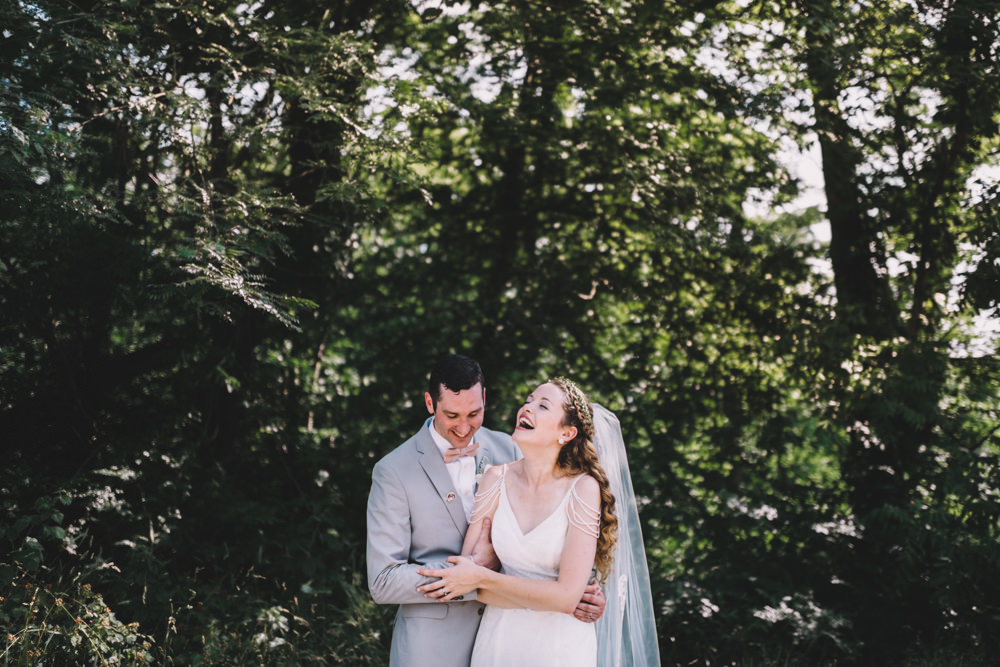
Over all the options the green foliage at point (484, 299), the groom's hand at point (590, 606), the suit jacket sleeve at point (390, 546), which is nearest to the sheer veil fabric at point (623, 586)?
the groom's hand at point (590, 606)

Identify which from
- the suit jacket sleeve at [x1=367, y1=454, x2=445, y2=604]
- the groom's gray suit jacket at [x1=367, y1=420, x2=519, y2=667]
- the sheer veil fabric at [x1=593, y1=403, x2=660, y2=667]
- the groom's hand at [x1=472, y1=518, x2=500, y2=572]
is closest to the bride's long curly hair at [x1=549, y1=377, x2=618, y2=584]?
the sheer veil fabric at [x1=593, y1=403, x2=660, y2=667]

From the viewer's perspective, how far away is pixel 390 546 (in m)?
2.93

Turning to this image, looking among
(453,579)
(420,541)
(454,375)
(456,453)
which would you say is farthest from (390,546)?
(454,375)

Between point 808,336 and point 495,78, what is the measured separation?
10.2 feet

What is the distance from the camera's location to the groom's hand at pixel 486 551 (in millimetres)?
2982

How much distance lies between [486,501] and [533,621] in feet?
1.45

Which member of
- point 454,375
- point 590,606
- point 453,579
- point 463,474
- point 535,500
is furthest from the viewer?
point 463,474

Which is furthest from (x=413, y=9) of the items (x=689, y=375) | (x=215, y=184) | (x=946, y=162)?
(x=946, y=162)

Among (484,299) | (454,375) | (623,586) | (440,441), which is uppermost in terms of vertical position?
(484,299)

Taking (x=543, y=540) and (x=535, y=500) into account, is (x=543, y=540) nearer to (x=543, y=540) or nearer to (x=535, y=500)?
(x=543, y=540)

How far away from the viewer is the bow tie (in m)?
3.13

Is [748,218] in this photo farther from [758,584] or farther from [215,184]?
[215,184]

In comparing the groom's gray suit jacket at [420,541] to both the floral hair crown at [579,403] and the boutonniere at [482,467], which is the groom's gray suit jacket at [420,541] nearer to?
the boutonniere at [482,467]

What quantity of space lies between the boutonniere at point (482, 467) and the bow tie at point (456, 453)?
0.26 feet
